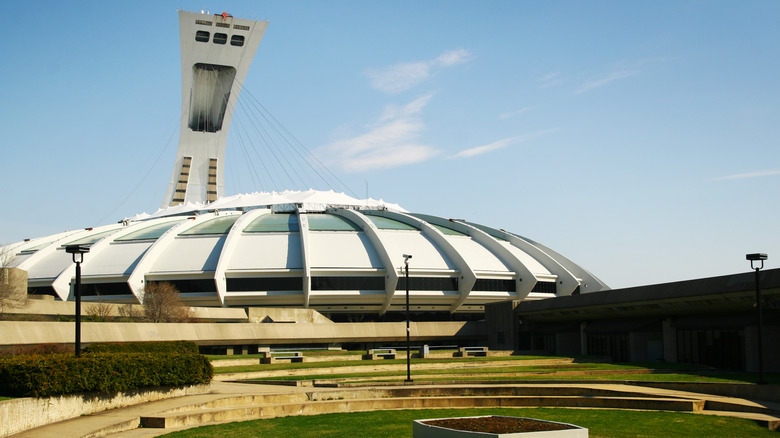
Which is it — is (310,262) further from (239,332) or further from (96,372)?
(96,372)

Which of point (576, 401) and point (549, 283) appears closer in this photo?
point (576, 401)

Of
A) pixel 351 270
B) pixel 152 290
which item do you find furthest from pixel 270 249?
pixel 152 290

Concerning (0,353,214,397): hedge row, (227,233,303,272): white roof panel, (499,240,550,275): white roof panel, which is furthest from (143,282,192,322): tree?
(499,240,550,275): white roof panel

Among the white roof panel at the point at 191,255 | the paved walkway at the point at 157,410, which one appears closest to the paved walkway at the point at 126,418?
the paved walkway at the point at 157,410

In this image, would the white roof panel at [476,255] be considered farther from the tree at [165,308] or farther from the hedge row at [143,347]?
the hedge row at [143,347]

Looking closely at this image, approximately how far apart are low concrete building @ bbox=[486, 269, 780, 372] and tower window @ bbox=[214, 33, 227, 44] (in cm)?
5286

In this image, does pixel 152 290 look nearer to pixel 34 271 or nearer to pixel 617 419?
pixel 34 271

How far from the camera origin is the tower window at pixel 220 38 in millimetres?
87750

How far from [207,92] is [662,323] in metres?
67.3

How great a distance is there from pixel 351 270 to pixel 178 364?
29.7 metres

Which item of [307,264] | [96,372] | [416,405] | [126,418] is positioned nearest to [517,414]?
[416,405]

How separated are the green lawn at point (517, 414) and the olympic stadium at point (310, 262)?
29.2 meters

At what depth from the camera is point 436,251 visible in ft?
186

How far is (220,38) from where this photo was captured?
289 ft
